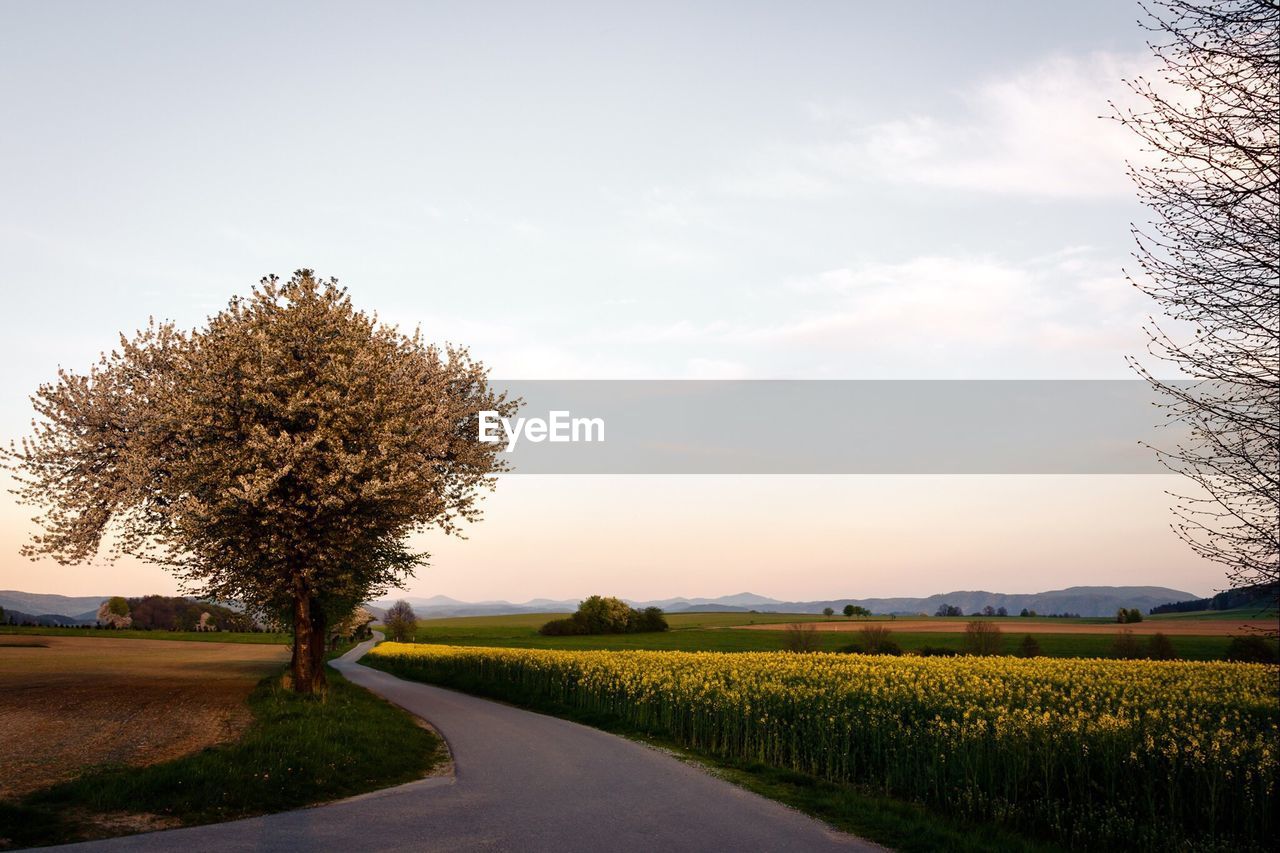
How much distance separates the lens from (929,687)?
68.7ft

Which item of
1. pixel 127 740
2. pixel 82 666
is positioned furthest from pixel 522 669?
pixel 82 666

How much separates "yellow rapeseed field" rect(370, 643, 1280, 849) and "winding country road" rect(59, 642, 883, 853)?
3139mm

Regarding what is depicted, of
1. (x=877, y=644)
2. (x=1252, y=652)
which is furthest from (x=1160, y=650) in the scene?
(x=877, y=644)

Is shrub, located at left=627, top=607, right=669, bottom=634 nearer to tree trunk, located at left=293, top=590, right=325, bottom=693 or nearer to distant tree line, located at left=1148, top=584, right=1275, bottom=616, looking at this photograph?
tree trunk, located at left=293, top=590, right=325, bottom=693

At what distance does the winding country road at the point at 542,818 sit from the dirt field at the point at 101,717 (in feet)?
18.6

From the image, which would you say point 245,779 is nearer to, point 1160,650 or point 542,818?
point 542,818

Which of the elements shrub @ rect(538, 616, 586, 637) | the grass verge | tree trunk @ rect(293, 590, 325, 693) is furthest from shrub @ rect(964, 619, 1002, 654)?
shrub @ rect(538, 616, 586, 637)

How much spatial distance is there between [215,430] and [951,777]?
2109 cm

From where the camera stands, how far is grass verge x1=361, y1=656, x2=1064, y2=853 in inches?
463

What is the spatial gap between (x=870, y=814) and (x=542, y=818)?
5237 mm

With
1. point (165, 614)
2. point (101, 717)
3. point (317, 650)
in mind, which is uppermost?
point (317, 650)

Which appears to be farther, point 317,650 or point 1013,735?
point 317,650

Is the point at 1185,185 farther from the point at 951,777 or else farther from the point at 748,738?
the point at 748,738

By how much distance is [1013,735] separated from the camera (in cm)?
1454
